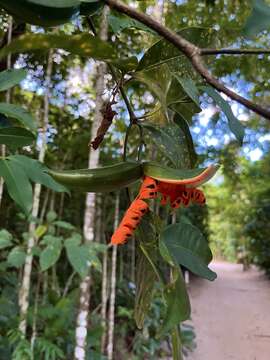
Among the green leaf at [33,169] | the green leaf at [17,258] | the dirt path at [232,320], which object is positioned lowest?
the dirt path at [232,320]

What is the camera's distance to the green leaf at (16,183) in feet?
1.56

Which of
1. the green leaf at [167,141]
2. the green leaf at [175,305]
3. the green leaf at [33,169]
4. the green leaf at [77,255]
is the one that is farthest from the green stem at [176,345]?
the green leaf at [77,255]

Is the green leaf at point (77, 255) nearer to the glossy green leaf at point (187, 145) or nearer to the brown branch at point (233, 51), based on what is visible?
the glossy green leaf at point (187, 145)

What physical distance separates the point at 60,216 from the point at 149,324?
0.93 metres

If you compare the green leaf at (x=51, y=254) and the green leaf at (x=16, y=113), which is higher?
the green leaf at (x=16, y=113)

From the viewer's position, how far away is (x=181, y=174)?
313 millimetres

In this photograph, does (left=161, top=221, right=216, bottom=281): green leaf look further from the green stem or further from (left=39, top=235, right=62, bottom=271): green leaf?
(left=39, top=235, right=62, bottom=271): green leaf

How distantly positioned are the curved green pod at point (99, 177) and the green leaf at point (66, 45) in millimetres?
81

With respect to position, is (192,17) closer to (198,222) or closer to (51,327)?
(51,327)

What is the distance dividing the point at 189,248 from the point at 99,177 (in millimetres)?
112

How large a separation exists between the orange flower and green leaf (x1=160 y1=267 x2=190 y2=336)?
0.16 ft

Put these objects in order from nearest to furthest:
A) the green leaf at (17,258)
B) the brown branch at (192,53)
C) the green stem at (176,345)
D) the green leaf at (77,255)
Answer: the brown branch at (192,53) < the green stem at (176,345) < the green leaf at (77,255) < the green leaf at (17,258)

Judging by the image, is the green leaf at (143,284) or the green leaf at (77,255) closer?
the green leaf at (143,284)

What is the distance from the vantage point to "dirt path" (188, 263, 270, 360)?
2.60 meters
